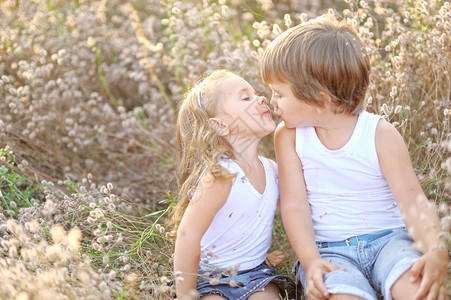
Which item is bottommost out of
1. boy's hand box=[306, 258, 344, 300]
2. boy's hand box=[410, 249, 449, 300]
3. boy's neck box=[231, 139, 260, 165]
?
boy's hand box=[306, 258, 344, 300]

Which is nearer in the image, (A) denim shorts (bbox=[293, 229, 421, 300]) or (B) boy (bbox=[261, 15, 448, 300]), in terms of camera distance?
(A) denim shorts (bbox=[293, 229, 421, 300])

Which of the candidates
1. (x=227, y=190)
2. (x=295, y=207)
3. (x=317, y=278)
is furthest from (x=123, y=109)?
(x=317, y=278)

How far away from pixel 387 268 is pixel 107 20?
3.68 metres

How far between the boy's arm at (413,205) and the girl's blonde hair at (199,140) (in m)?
0.65

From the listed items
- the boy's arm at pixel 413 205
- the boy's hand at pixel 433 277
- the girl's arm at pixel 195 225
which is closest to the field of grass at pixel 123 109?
the girl's arm at pixel 195 225

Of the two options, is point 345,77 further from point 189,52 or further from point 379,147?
point 189,52

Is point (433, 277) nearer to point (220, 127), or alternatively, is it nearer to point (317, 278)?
point (317, 278)

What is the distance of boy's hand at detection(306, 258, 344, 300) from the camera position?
1.87 meters

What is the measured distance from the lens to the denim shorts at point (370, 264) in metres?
1.85

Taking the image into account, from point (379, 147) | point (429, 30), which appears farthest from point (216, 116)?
point (429, 30)

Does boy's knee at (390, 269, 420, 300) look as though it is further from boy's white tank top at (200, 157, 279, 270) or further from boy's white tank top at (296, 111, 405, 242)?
boy's white tank top at (200, 157, 279, 270)

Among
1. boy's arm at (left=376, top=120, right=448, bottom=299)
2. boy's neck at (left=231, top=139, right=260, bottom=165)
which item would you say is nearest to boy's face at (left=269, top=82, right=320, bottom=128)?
boy's neck at (left=231, top=139, right=260, bottom=165)

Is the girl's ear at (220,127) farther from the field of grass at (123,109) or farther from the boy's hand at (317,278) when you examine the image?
the boy's hand at (317,278)

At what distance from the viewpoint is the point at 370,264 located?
6.75ft
